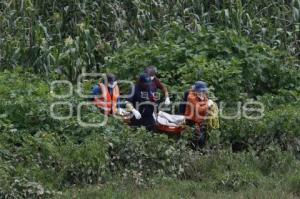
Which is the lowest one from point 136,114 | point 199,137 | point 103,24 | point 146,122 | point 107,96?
point 199,137

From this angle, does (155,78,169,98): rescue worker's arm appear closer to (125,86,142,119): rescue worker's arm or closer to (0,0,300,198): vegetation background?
(0,0,300,198): vegetation background

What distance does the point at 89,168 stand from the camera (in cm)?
1000

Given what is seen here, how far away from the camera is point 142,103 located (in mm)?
12383

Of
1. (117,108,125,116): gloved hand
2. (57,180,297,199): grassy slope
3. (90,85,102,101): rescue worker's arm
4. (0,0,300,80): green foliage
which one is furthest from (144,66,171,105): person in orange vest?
(57,180,297,199): grassy slope

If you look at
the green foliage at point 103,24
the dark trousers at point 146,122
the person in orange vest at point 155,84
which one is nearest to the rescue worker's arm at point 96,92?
the dark trousers at point 146,122

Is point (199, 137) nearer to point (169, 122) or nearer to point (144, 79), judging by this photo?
A: point (169, 122)

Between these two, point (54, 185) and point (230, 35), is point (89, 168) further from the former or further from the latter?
point (230, 35)

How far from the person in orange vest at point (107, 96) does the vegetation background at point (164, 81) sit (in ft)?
1.24

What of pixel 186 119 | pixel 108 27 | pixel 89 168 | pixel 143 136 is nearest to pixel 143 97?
pixel 186 119

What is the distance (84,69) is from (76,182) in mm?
5137

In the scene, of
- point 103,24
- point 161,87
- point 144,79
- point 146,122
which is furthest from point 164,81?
point 103,24

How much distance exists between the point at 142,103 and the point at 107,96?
23.1 inches

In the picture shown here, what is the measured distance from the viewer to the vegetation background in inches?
395

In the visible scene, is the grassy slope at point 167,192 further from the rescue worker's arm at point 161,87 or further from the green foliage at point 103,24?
the green foliage at point 103,24
